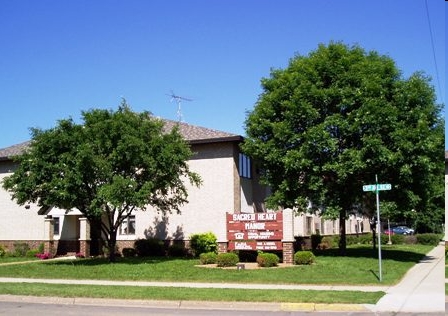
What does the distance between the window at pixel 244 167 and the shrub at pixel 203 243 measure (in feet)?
14.3

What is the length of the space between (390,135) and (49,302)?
1705 cm

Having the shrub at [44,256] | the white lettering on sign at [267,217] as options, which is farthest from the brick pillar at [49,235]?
the white lettering on sign at [267,217]

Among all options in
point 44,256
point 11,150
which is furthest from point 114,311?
point 11,150

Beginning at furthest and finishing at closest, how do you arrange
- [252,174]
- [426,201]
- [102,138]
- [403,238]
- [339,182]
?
[403,238] → [252,174] → [426,201] → [339,182] → [102,138]

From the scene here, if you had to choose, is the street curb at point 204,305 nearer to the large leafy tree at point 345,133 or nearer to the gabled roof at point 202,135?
the large leafy tree at point 345,133

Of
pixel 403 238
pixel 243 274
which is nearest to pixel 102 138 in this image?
pixel 243 274

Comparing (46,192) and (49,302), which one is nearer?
(49,302)

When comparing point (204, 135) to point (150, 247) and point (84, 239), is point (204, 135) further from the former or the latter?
point (84, 239)

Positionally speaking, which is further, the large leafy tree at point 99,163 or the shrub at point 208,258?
the shrub at point 208,258

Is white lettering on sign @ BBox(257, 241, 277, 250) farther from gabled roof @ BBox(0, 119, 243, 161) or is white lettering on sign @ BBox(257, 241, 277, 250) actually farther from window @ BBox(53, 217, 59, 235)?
window @ BBox(53, 217, 59, 235)

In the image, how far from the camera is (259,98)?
1164 inches

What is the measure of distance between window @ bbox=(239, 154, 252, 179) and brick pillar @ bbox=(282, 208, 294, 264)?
7807 mm

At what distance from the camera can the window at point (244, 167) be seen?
3133 centimetres

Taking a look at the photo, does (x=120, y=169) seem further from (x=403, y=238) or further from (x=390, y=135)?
(x=403, y=238)
